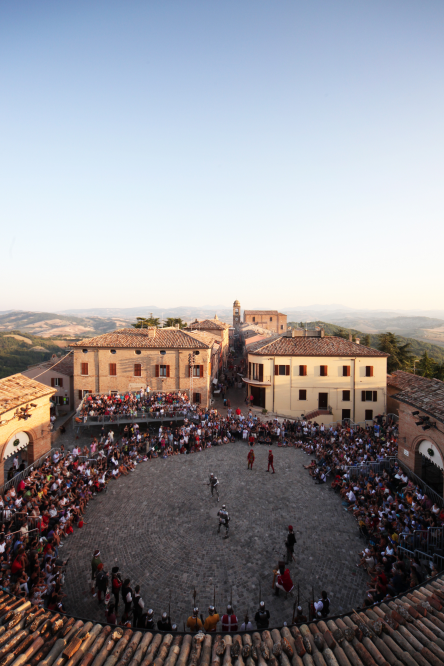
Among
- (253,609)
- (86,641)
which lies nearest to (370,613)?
(253,609)

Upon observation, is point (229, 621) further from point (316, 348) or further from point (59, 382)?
point (59, 382)

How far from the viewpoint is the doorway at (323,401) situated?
30438 millimetres

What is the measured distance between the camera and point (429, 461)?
16.6 metres

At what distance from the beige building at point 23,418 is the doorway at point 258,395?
1827 cm

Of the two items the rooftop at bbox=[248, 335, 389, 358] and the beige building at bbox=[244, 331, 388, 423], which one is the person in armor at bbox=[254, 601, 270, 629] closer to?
the beige building at bbox=[244, 331, 388, 423]

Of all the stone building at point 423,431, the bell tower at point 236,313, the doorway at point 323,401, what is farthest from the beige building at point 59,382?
the bell tower at point 236,313

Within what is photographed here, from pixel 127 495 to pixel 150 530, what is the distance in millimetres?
3430

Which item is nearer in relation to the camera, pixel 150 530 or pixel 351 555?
pixel 351 555

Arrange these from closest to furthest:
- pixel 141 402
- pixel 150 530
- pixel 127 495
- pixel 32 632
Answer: pixel 32 632 → pixel 150 530 → pixel 127 495 → pixel 141 402

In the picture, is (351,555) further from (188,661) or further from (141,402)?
(141,402)

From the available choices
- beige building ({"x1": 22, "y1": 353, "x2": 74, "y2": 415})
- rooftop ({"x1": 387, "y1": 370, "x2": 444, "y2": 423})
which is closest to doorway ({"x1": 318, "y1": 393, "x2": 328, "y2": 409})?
rooftop ({"x1": 387, "y1": 370, "x2": 444, "y2": 423})

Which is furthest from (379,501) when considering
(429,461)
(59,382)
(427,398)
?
(59,382)

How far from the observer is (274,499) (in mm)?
16516

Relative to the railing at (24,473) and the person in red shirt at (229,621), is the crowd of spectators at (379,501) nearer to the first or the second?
the person in red shirt at (229,621)
